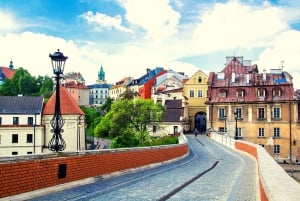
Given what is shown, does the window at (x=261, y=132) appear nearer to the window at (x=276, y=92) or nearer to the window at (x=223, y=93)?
the window at (x=276, y=92)

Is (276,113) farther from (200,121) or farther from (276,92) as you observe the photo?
(200,121)

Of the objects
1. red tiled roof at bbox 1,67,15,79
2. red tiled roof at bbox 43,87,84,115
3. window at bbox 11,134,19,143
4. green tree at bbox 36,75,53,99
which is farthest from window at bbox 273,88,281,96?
red tiled roof at bbox 1,67,15,79

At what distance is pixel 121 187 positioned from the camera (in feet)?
47.8

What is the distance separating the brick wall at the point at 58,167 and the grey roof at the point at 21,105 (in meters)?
37.4

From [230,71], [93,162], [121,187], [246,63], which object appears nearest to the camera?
[121,187]

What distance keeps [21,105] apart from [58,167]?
45.3m

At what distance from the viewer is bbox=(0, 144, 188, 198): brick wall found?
35.6 feet

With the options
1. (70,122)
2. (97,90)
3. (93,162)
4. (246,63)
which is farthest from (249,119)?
(97,90)

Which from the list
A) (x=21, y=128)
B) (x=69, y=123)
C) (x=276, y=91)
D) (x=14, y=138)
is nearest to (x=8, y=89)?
(x=21, y=128)

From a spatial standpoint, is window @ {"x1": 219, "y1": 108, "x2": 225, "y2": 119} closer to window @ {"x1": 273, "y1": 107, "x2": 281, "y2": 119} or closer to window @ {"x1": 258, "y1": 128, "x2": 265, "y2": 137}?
window @ {"x1": 258, "y1": 128, "x2": 265, "y2": 137}

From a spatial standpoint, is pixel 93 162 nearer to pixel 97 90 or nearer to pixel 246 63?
pixel 246 63

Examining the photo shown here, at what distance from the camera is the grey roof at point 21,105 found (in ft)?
181

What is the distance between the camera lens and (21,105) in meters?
56.3

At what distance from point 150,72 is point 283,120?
5856 centimetres
